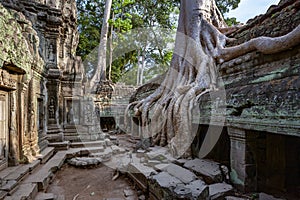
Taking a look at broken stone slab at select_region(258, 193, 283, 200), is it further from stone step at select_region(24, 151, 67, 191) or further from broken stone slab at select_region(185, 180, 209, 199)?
stone step at select_region(24, 151, 67, 191)

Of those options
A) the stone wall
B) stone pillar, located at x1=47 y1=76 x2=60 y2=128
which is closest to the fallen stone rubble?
the stone wall

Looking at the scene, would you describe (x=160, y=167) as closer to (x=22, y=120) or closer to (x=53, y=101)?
(x=22, y=120)

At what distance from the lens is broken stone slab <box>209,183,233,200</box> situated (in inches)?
108

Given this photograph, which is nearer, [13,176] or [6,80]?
[13,176]

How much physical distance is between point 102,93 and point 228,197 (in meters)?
11.7

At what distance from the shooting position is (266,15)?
4.02 meters

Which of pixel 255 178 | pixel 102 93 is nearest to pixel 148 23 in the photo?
pixel 102 93

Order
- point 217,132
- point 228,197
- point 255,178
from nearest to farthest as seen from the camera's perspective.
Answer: point 228,197
point 255,178
point 217,132

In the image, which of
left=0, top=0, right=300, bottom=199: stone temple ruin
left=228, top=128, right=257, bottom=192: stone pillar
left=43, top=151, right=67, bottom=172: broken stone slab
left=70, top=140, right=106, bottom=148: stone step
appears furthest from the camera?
left=70, top=140, right=106, bottom=148: stone step

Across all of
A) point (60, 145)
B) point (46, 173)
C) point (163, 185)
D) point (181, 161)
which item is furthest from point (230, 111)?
point (60, 145)

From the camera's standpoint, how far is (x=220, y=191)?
2.81m

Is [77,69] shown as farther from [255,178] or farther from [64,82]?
[255,178]

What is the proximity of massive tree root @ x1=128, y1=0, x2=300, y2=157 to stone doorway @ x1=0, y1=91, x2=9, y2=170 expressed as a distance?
3.21m

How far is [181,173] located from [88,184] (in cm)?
227
